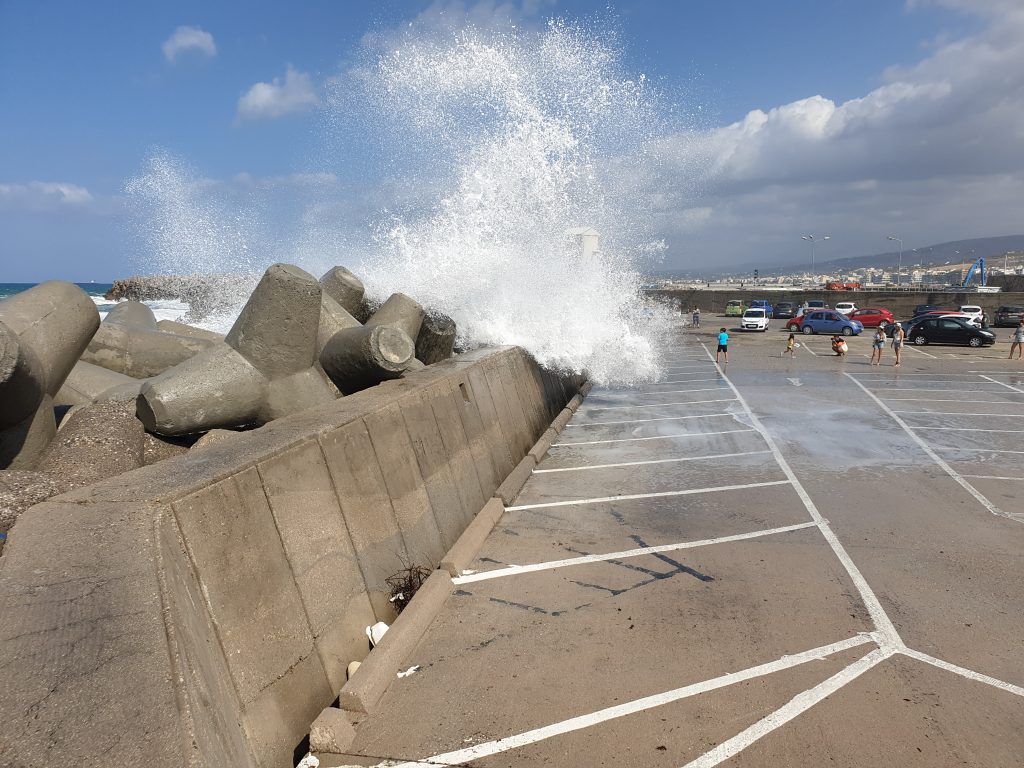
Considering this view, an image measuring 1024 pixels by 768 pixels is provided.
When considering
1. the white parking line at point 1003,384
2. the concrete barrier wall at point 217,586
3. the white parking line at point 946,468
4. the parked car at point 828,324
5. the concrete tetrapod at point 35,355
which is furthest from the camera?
the parked car at point 828,324

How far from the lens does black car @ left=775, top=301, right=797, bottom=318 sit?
51059mm

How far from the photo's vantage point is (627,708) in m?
4.18

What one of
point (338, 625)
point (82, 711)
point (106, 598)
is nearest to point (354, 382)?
point (338, 625)

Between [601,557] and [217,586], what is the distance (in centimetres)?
384

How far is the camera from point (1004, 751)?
3.73m

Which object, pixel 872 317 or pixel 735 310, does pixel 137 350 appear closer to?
pixel 872 317

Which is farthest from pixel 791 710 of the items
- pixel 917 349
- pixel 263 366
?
pixel 917 349

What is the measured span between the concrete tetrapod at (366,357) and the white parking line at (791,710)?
5620 millimetres

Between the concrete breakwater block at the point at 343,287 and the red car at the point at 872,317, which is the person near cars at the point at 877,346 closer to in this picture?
the concrete breakwater block at the point at 343,287

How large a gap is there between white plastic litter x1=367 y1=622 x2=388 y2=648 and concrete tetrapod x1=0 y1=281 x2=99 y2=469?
3374 mm

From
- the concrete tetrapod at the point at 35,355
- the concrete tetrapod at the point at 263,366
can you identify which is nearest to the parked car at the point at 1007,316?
the concrete tetrapod at the point at 263,366

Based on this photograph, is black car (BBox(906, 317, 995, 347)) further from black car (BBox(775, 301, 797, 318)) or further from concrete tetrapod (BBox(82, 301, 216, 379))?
concrete tetrapod (BBox(82, 301, 216, 379))

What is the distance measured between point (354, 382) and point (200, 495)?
184 inches

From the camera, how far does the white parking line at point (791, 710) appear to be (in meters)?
3.73
